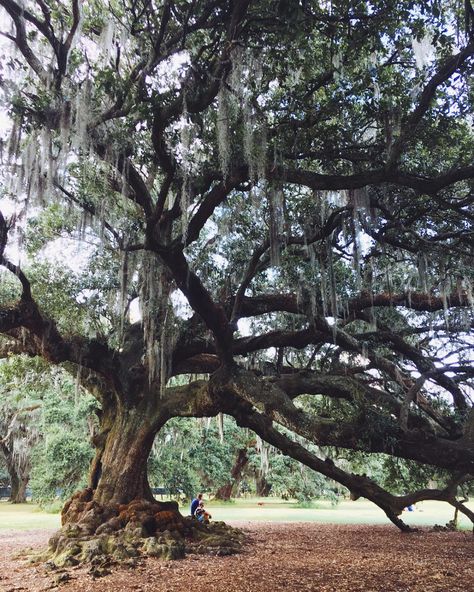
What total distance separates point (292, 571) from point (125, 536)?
8.44ft

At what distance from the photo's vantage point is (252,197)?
6.41m

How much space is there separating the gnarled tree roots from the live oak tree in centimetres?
16

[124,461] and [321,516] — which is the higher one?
[124,461]

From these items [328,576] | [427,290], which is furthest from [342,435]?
[427,290]

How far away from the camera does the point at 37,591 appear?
17.3 ft

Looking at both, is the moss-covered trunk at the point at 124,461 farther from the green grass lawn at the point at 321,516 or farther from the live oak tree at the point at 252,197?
the green grass lawn at the point at 321,516

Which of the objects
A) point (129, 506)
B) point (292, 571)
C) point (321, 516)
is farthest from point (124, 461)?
point (321, 516)

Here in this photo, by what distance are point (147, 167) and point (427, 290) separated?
15.2ft

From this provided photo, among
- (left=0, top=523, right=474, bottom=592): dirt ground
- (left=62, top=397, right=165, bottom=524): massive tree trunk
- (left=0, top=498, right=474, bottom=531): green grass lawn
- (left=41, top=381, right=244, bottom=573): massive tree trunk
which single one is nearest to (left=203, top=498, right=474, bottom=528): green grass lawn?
(left=0, top=498, right=474, bottom=531): green grass lawn

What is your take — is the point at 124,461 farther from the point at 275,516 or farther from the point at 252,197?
the point at 275,516

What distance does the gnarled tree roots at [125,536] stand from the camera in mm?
6824

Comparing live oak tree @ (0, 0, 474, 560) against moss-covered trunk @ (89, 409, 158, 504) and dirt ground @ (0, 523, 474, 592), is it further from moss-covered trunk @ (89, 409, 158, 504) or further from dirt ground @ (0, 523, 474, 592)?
dirt ground @ (0, 523, 474, 592)

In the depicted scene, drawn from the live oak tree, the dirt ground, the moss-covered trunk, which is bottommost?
the dirt ground

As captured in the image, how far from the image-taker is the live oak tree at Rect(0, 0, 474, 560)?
16.9 ft
